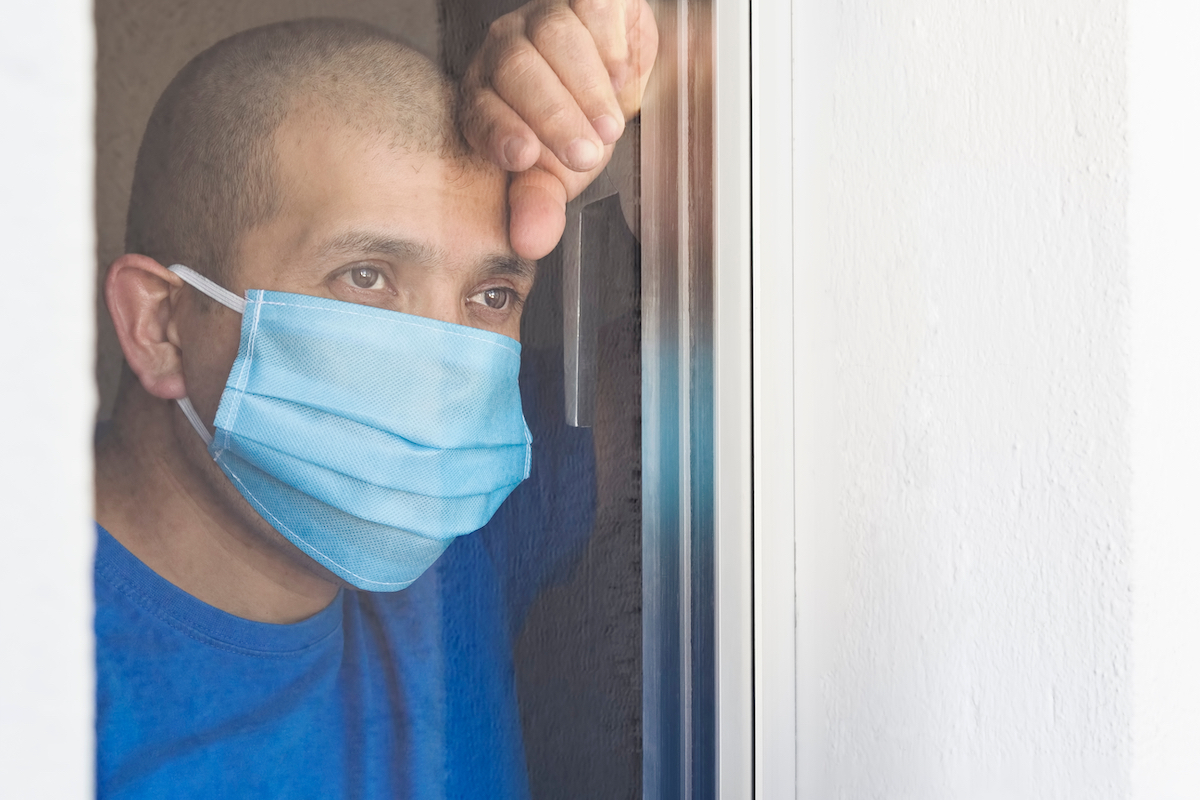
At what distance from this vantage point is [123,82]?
0.52 m

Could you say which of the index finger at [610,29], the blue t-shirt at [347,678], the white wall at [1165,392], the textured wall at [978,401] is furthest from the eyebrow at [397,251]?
the white wall at [1165,392]

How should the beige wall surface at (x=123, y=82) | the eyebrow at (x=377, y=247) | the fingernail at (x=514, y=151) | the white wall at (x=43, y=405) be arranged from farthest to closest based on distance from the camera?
the fingernail at (x=514, y=151), the eyebrow at (x=377, y=247), the beige wall surface at (x=123, y=82), the white wall at (x=43, y=405)

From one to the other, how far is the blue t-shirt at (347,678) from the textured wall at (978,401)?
38cm

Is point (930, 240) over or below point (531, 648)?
over

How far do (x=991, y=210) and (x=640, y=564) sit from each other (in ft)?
1.74

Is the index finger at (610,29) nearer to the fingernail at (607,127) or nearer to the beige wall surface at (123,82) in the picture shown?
the fingernail at (607,127)

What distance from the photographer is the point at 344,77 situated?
25.2 inches

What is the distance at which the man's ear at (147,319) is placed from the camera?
528 millimetres

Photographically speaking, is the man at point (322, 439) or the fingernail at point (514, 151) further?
the fingernail at point (514, 151)

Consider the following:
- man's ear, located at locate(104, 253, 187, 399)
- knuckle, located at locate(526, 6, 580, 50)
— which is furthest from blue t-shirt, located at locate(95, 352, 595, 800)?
knuckle, located at locate(526, 6, 580, 50)

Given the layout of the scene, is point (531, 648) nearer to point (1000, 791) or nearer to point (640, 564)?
point (640, 564)

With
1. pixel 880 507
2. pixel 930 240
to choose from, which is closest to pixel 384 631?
pixel 880 507

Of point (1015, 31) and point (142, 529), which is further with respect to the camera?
point (1015, 31)

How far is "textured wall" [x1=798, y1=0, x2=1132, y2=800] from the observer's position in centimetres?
79
